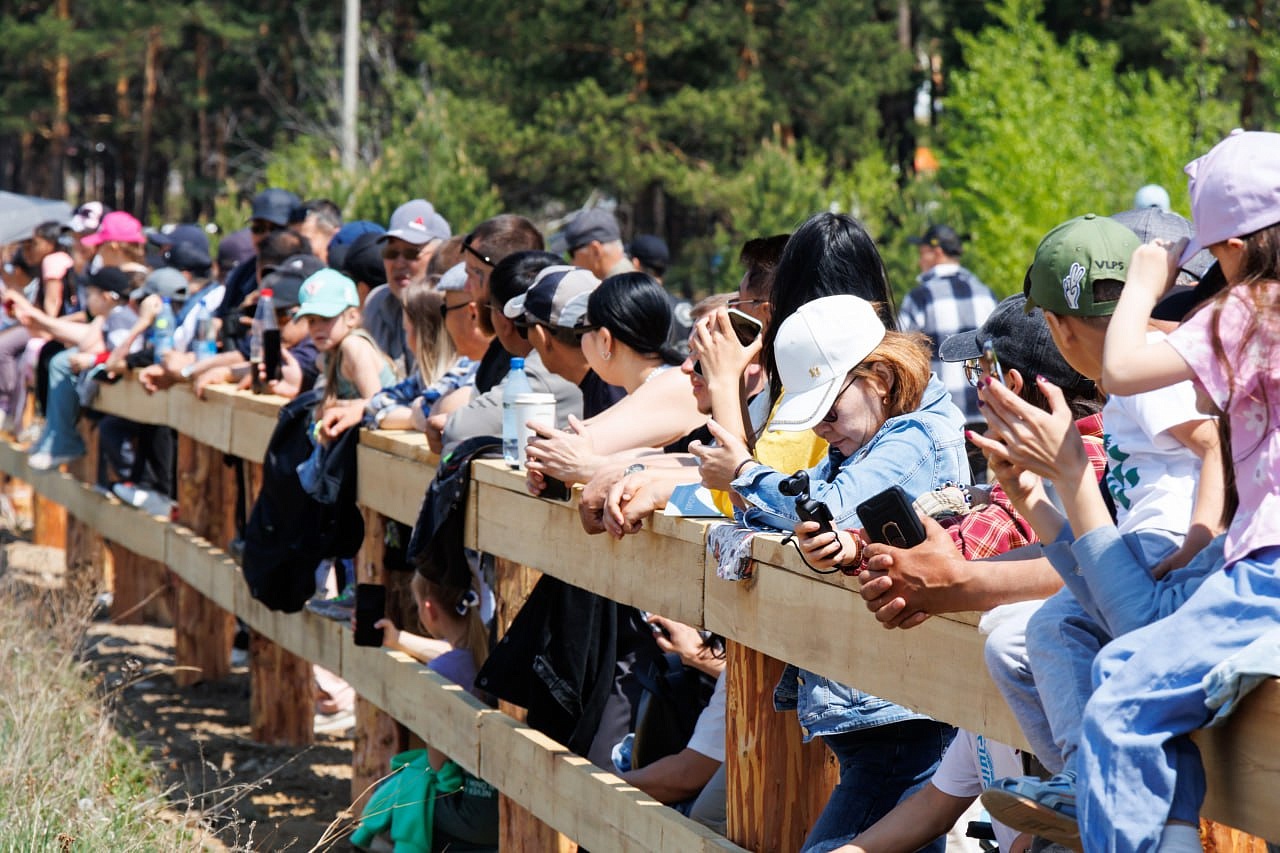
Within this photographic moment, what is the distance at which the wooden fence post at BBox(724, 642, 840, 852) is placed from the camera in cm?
377

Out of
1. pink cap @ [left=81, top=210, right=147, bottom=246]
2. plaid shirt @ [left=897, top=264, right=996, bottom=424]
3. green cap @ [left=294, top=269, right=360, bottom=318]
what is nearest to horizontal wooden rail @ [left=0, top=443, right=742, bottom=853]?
green cap @ [left=294, top=269, right=360, bottom=318]

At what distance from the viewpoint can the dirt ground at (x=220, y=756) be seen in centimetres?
612

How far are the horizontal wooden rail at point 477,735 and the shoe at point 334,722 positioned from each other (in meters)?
0.66

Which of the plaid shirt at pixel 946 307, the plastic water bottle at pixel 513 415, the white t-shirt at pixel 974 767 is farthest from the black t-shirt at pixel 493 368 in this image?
the plaid shirt at pixel 946 307

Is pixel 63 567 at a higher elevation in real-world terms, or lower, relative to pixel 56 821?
lower

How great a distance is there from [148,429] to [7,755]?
196 inches

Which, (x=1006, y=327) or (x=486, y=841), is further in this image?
(x=486, y=841)

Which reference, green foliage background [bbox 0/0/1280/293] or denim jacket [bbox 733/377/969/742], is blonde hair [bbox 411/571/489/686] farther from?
green foliage background [bbox 0/0/1280/293]

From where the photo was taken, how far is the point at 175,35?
4288 cm

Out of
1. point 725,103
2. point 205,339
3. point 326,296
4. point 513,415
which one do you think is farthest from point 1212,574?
point 725,103

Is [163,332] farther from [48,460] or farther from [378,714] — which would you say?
[378,714]

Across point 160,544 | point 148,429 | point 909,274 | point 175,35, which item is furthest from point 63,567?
point 175,35

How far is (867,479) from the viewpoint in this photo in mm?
3402

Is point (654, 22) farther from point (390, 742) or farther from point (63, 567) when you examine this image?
point (390, 742)
